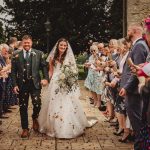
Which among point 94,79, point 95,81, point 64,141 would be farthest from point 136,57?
point 94,79

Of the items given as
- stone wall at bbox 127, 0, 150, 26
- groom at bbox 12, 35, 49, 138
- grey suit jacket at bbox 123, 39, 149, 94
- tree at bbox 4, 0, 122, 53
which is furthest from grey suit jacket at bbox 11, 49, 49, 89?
tree at bbox 4, 0, 122, 53

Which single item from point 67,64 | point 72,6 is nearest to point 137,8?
point 67,64

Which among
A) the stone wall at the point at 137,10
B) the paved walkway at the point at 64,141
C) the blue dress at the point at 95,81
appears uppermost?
the stone wall at the point at 137,10

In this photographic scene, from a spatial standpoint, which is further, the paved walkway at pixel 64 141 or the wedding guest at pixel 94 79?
the wedding guest at pixel 94 79

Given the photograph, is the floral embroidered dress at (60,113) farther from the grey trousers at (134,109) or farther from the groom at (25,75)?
the grey trousers at (134,109)

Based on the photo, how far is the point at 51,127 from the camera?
902 centimetres

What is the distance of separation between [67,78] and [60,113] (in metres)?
0.72

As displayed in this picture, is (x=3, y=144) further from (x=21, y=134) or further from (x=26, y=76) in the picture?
(x=26, y=76)

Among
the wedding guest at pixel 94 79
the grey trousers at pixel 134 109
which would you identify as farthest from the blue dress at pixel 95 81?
the grey trousers at pixel 134 109

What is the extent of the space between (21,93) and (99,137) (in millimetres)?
1694

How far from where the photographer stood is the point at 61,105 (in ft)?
29.6

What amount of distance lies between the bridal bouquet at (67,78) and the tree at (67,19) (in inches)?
868

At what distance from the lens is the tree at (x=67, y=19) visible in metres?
31.6

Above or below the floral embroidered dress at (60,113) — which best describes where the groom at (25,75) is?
above
